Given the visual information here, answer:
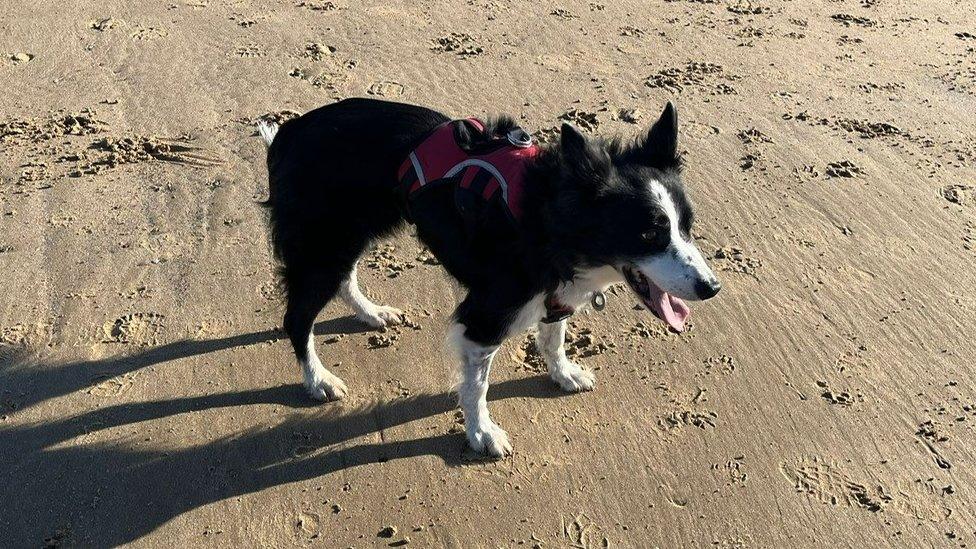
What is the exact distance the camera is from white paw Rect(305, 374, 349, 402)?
4.06m

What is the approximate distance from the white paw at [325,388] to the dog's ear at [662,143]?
201cm

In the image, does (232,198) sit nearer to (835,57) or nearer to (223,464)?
(223,464)

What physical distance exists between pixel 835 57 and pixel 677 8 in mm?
1848

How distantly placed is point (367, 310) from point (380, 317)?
0.09 meters

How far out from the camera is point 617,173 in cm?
315

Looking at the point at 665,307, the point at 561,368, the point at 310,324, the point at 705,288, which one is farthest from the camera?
the point at 561,368

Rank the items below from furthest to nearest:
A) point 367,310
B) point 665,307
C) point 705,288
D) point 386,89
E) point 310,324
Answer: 1. point 386,89
2. point 367,310
3. point 310,324
4. point 665,307
5. point 705,288

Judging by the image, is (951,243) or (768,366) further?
(951,243)

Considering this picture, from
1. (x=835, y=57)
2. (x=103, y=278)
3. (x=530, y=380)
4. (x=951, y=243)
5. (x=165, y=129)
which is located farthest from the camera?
(x=835, y=57)

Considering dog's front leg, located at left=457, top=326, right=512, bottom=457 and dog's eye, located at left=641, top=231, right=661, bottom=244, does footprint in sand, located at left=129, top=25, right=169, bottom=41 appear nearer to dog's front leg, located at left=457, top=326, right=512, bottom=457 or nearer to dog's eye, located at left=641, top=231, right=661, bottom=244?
dog's front leg, located at left=457, top=326, right=512, bottom=457

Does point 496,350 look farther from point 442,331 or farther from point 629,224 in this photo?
point 629,224

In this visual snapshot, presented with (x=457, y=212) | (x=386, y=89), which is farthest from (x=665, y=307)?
(x=386, y=89)

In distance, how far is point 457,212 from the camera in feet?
11.2

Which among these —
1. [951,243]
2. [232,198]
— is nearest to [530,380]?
[232,198]
